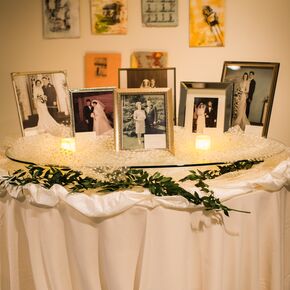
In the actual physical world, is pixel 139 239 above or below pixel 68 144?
below

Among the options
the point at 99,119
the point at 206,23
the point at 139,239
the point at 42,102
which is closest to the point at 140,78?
the point at 99,119

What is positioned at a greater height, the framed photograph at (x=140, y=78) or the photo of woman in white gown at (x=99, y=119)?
the framed photograph at (x=140, y=78)

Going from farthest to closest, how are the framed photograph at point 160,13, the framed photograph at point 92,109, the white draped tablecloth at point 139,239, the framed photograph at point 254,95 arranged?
1. the framed photograph at point 160,13
2. the framed photograph at point 254,95
3. the framed photograph at point 92,109
4. the white draped tablecloth at point 139,239

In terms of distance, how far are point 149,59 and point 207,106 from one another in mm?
622

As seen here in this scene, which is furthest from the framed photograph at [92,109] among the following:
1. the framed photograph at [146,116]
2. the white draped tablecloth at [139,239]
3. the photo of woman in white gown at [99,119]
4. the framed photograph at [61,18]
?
the framed photograph at [61,18]

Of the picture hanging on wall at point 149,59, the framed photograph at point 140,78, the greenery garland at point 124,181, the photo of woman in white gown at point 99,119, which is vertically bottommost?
the greenery garland at point 124,181

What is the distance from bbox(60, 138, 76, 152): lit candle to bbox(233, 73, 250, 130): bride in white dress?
72 cm

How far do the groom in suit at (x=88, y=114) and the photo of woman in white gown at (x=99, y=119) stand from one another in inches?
0.4

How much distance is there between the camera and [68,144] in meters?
1.36

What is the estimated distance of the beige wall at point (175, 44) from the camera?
1916mm

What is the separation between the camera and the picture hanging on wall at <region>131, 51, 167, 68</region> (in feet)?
6.45

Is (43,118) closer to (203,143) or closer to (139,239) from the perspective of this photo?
(203,143)

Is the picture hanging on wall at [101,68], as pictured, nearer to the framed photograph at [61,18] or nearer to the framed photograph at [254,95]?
the framed photograph at [61,18]

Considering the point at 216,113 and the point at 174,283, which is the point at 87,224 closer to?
the point at 174,283
